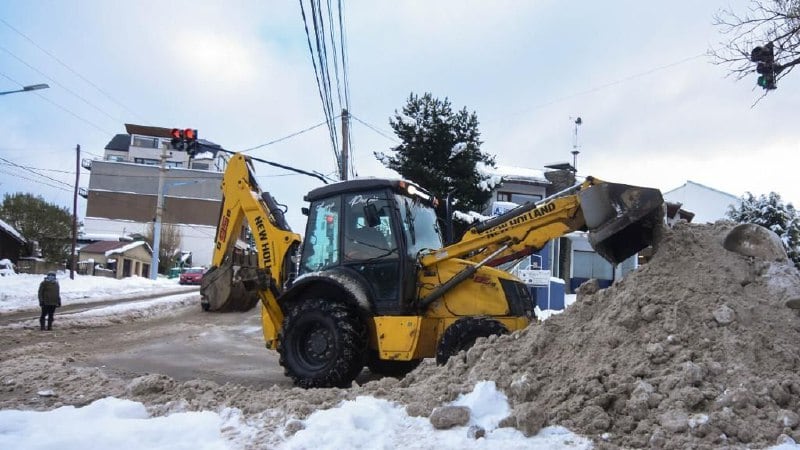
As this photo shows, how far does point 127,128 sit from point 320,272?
3477 inches

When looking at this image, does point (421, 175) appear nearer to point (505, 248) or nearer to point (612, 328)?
point (505, 248)

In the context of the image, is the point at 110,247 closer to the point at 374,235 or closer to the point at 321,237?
the point at 321,237

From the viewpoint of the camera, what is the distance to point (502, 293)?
22.2 ft

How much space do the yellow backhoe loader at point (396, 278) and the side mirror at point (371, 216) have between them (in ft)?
0.05

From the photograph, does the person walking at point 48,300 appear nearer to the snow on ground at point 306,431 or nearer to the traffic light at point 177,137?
the traffic light at point 177,137

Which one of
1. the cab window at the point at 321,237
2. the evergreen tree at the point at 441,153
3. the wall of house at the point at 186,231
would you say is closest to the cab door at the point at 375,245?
the cab window at the point at 321,237

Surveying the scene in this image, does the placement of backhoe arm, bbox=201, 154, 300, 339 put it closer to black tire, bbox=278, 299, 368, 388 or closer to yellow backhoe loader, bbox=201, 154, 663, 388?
yellow backhoe loader, bbox=201, 154, 663, 388

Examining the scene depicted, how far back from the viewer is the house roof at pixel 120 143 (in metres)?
86.4

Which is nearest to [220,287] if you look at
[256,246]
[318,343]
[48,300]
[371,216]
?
[256,246]

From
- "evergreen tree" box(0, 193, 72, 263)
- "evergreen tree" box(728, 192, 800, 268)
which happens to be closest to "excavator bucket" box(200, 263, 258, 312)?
"evergreen tree" box(728, 192, 800, 268)

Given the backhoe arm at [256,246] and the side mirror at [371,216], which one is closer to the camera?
the side mirror at [371,216]

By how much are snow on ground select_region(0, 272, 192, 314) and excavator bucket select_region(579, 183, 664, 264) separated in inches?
731

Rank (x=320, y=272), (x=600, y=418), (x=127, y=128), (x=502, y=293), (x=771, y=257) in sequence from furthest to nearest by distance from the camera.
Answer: (x=127, y=128), (x=320, y=272), (x=502, y=293), (x=771, y=257), (x=600, y=418)

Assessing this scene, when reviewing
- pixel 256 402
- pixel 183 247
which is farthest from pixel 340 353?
pixel 183 247
